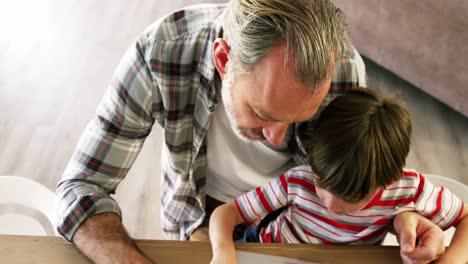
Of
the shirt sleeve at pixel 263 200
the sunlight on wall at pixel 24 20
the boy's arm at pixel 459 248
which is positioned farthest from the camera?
the sunlight on wall at pixel 24 20

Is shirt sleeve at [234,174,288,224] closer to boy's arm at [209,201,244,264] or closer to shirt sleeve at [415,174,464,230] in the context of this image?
boy's arm at [209,201,244,264]

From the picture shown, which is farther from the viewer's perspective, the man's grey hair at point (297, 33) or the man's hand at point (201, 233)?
the man's hand at point (201, 233)

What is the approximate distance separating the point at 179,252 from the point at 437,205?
1.53 feet

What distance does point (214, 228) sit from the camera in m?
0.81

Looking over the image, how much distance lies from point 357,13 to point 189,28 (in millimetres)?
1216

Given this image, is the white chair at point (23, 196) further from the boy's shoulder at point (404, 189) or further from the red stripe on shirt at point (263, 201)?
the boy's shoulder at point (404, 189)

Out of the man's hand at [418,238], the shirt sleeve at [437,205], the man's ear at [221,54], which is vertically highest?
the man's ear at [221,54]

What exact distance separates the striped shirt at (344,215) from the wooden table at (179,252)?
69 millimetres

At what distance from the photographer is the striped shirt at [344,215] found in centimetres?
83

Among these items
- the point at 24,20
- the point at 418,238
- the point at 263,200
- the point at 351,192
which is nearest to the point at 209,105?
the point at 263,200

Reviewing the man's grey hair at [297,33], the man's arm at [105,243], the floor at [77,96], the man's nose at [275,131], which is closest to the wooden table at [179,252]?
the man's arm at [105,243]

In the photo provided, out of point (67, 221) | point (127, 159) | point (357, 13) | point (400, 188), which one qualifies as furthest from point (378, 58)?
point (67, 221)

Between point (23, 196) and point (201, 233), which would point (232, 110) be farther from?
point (23, 196)

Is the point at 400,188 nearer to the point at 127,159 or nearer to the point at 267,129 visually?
the point at 267,129
